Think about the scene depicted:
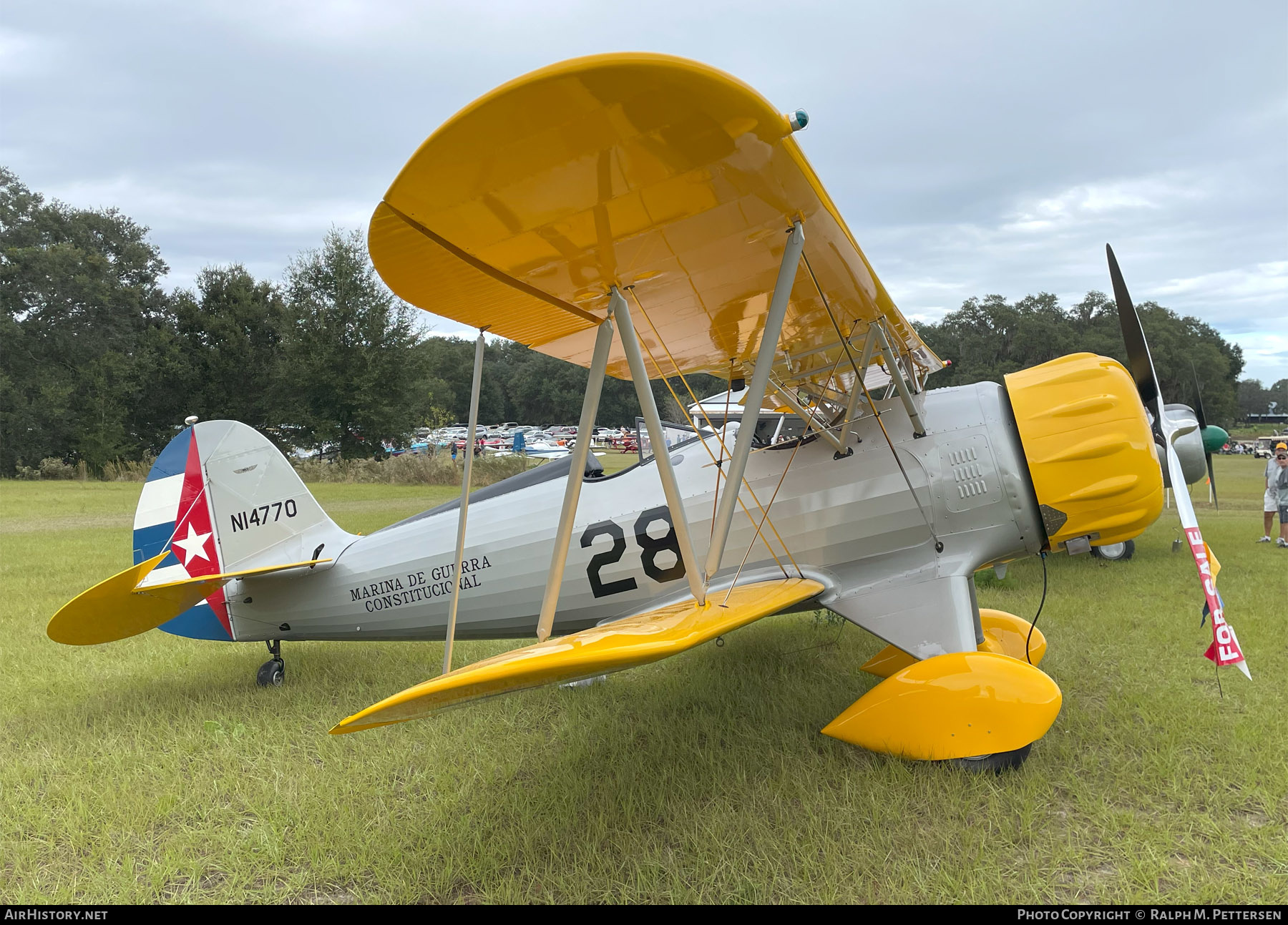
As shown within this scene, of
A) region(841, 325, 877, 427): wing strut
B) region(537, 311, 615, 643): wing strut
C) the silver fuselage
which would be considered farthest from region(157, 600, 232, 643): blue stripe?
region(841, 325, 877, 427): wing strut

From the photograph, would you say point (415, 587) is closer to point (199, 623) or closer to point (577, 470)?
point (199, 623)

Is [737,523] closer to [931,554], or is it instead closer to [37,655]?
[931,554]

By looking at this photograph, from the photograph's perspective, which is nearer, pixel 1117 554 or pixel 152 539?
pixel 152 539

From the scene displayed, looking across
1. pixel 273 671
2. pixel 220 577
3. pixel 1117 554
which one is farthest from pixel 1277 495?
pixel 220 577

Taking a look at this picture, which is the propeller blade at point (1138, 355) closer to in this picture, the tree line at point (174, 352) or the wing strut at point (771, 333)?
the wing strut at point (771, 333)

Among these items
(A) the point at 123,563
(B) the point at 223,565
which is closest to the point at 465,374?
(A) the point at 123,563

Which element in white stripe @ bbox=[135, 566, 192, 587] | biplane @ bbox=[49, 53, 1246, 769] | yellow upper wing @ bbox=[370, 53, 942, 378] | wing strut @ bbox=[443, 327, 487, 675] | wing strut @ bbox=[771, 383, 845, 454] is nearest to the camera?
yellow upper wing @ bbox=[370, 53, 942, 378]

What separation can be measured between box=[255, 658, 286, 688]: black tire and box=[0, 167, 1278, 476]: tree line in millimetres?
21188

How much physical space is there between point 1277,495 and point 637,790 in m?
10.6

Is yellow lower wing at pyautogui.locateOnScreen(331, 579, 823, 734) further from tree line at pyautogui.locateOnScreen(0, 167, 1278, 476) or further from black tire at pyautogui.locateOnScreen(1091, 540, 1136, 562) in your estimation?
tree line at pyautogui.locateOnScreen(0, 167, 1278, 476)

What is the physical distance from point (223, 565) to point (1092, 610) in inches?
275

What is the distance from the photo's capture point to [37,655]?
546 centimetres

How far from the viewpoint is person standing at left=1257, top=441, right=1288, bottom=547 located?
923 centimetres

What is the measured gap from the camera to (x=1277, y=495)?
9344 millimetres
